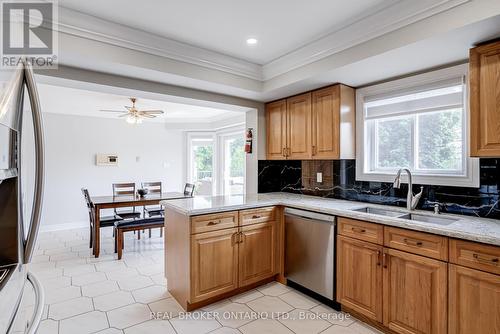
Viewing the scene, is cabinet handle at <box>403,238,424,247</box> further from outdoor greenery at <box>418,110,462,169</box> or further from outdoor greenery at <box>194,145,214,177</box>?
outdoor greenery at <box>194,145,214,177</box>

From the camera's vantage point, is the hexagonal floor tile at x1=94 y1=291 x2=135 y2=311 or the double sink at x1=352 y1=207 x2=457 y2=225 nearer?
the double sink at x1=352 y1=207 x2=457 y2=225

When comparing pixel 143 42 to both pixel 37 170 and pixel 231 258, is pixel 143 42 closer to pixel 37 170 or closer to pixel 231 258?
pixel 37 170

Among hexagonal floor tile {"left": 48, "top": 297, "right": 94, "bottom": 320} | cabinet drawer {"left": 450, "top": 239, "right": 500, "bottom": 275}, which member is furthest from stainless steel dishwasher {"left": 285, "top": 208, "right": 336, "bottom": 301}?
hexagonal floor tile {"left": 48, "top": 297, "right": 94, "bottom": 320}

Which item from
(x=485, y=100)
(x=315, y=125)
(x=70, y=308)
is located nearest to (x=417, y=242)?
(x=485, y=100)

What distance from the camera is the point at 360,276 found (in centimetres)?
217

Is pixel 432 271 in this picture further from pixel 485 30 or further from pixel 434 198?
pixel 485 30

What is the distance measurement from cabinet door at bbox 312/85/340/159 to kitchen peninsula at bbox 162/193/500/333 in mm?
606

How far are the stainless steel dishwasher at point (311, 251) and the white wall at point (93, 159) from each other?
438cm

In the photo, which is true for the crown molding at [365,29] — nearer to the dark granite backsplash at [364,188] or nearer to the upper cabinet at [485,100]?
the upper cabinet at [485,100]

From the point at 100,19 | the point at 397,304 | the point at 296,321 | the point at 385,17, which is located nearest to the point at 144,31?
the point at 100,19

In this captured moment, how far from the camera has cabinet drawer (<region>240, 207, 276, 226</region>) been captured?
8.61ft

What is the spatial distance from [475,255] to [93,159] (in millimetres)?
6077

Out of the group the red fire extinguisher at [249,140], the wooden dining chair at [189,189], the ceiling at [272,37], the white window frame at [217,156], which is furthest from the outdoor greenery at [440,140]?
the white window frame at [217,156]

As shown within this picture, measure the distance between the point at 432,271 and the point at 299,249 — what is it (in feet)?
3.73
